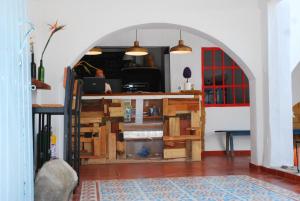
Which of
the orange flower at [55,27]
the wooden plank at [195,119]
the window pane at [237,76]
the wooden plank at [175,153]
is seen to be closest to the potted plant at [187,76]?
the wooden plank at [195,119]

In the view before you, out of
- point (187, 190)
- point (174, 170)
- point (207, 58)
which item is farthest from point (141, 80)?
point (187, 190)

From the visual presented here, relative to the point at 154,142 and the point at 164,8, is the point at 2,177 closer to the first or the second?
the point at 164,8

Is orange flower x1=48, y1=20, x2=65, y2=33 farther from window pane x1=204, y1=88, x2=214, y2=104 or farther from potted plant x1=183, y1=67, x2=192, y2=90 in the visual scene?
window pane x1=204, y1=88, x2=214, y2=104

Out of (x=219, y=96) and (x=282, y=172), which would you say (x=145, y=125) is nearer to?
(x=219, y=96)

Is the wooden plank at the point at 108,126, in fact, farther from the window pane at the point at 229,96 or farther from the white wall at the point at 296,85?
the white wall at the point at 296,85

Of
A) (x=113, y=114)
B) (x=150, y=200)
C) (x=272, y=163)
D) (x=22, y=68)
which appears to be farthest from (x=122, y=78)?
(x=22, y=68)

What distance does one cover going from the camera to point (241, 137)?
33.4 ft

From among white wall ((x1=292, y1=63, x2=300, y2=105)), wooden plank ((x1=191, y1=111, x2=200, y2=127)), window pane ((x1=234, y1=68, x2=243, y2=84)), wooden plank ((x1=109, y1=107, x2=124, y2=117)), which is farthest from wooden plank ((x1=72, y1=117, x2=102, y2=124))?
white wall ((x1=292, y1=63, x2=300, y2=105))

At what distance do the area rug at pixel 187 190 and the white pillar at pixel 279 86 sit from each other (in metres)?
0.95

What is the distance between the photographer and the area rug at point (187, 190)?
4.50 meters

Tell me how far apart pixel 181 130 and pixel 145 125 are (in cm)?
73

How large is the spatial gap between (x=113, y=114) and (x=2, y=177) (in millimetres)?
6042

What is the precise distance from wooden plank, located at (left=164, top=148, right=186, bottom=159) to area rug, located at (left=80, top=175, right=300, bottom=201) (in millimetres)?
2486

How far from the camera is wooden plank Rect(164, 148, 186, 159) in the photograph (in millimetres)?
8531
